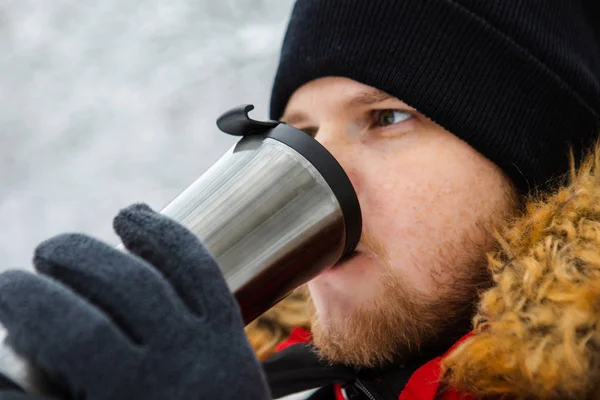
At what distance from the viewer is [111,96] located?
1.66 m

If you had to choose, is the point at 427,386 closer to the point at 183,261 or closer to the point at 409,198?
the point at 409,198

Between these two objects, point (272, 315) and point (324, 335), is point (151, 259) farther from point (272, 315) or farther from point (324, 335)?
point (272, 315)

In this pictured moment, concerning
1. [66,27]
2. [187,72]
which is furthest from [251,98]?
[66,27]

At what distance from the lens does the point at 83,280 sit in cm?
50

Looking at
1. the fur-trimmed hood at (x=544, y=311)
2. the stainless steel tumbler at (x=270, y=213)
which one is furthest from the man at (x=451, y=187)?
the stainless steel tumbler at (x=270, y=213)

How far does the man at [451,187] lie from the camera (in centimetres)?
71

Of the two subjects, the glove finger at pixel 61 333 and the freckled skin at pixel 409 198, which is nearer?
the glove finger at pixel 61 333

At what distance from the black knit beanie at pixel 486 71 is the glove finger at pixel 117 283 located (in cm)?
55

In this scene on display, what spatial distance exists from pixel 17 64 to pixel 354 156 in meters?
1.16

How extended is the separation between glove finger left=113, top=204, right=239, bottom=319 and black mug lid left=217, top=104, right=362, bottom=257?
9.3 inches

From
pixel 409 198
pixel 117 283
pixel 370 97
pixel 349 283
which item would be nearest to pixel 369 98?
pixel 370 97

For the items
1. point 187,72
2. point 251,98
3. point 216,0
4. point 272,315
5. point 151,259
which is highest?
point 216,0

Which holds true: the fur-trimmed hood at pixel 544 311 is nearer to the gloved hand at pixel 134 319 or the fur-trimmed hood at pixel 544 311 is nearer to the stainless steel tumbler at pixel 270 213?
the stainless steel tumbler at pixel 270 213

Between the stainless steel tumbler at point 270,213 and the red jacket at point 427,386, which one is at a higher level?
the stainless steel tumbler at point 270,213
